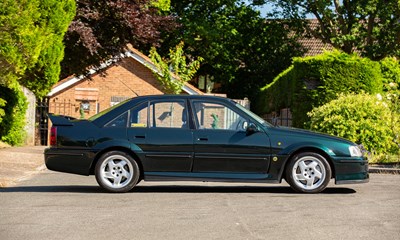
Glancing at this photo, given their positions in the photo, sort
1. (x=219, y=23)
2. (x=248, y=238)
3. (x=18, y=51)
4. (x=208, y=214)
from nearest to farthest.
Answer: (x=248, y=238), (x=208, y=214), (x=18, y=51), (x=219, y=23)

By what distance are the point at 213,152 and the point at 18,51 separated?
8.96 m

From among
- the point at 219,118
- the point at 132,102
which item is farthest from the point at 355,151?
the point at 132,102

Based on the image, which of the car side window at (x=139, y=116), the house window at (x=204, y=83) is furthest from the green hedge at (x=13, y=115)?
the house window at (x=204, y=83)

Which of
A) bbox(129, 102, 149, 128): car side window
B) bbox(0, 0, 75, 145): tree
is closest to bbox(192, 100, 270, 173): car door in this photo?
bbox(129, 102, 149, 128): car side window

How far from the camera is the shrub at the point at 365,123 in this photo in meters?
20.6

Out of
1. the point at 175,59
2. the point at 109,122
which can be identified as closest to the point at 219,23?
the point at 175,59

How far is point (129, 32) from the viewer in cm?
2786

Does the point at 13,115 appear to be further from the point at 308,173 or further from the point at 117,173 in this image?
the point at 308,173

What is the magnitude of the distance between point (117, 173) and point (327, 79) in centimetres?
1349

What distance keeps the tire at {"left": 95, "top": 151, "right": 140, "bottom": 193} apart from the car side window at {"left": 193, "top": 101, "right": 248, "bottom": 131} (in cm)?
121

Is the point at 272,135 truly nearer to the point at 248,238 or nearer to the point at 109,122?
the point at 109,122

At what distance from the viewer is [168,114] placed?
42.8 ft

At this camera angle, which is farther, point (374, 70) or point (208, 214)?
point (374, 70)

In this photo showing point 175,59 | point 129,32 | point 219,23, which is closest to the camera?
point 129,32
